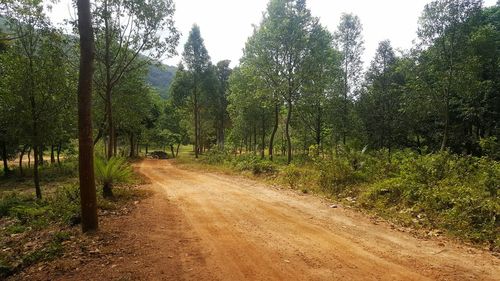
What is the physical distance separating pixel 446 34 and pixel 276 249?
22.1m

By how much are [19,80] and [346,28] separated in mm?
24326

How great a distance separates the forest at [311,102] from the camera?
10.6 metres

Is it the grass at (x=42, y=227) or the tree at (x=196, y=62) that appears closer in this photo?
the grass at (x=42, y=227)

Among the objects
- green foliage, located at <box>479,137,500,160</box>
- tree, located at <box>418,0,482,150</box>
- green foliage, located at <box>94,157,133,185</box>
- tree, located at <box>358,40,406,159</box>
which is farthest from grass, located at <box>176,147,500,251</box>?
tree, located at <box>358,40,406,159</box>

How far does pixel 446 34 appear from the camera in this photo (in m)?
22.2

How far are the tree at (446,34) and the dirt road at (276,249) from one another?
16479 millimetres

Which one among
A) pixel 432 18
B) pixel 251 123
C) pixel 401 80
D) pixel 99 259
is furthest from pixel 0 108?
pixel 401 80

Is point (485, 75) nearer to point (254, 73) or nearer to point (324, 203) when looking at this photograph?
point (254, 73)

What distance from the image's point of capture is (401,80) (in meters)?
34.8

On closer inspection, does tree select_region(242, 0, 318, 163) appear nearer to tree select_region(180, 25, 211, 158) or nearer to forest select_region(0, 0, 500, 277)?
forest select_region(0, 0, 500, 277)

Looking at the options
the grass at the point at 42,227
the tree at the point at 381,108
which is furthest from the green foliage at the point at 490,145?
the tree at the point at 381,108

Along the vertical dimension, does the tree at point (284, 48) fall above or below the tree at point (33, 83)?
above

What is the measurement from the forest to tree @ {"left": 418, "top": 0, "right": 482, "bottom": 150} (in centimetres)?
7

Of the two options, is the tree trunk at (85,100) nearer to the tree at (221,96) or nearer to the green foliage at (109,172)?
the green foliage at (109,172)
